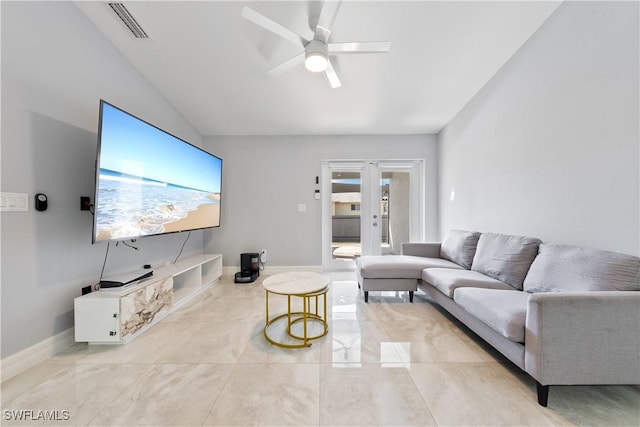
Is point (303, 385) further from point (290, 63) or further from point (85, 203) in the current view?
point (290, 63)

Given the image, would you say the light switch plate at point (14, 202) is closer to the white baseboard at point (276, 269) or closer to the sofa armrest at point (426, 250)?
the white baseboard at point (276, 269)

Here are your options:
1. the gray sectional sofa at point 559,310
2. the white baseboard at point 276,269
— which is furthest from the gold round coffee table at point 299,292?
the white baseboard at point 276,269

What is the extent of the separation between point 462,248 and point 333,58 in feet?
8.29

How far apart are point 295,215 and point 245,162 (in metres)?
1.31

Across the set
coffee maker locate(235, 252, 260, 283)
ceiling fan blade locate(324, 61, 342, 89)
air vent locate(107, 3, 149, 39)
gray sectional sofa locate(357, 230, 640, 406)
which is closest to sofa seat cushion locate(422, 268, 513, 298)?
gray sectional sofa locate(357, 230, 640, 406)

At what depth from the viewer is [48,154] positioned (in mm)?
1653

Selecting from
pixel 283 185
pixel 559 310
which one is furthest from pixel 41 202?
pixel 559 310

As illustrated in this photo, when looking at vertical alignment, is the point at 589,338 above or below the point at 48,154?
below

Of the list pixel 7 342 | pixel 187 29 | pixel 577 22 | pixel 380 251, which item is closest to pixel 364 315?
pixel 380 251

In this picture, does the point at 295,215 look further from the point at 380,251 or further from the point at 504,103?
the point at 504,103

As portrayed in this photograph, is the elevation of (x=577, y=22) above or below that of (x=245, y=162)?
above

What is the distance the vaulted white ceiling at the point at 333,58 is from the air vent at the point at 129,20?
0.16 ft

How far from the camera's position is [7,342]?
4.69ft

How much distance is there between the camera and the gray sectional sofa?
3.84 feet
